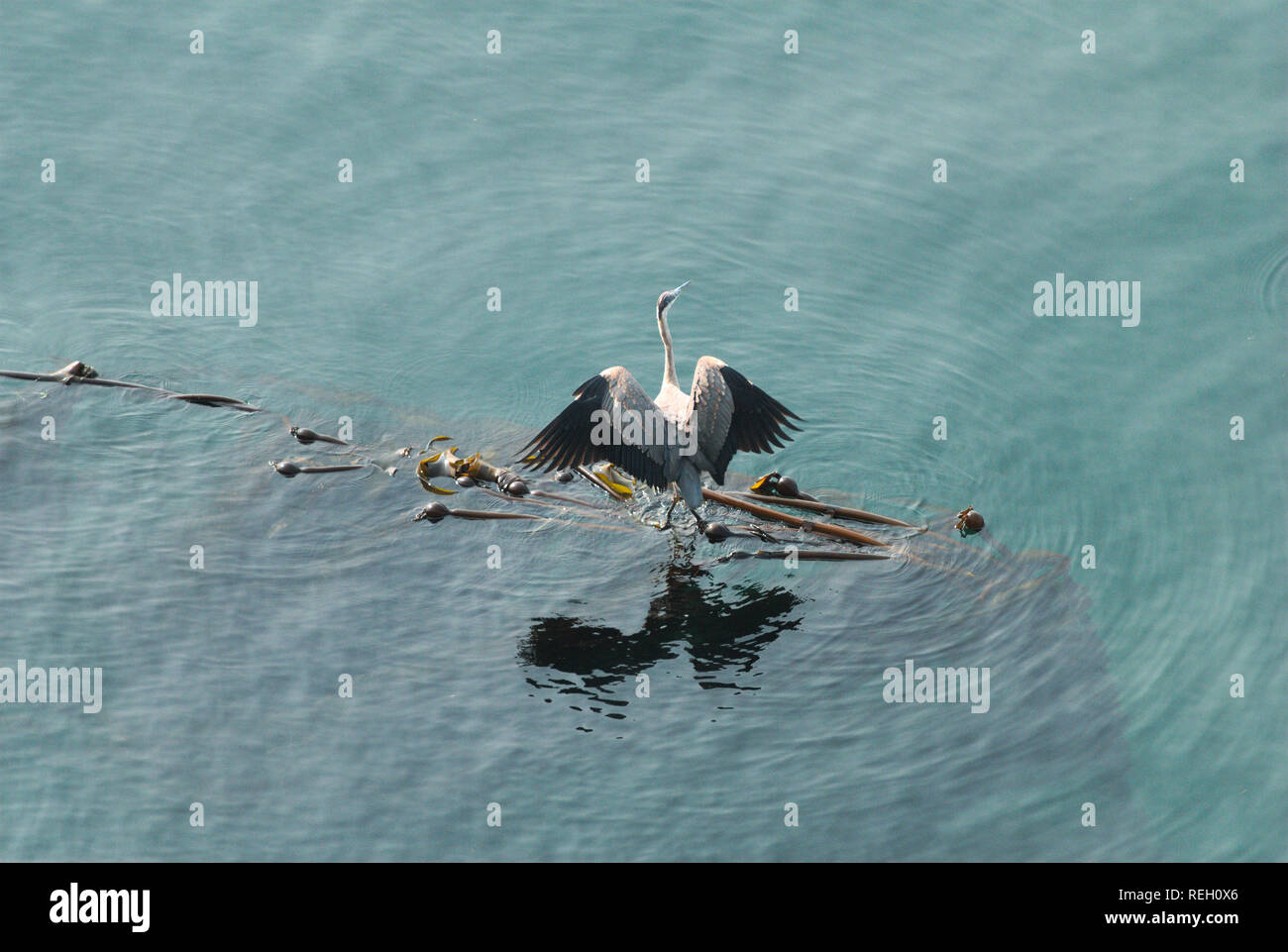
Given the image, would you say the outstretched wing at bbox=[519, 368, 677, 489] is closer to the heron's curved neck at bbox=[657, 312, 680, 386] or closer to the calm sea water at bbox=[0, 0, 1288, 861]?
the heron's curved neck at bbox=[657, 312, 680, 386]

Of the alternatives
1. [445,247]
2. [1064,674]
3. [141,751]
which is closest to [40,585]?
[141,751]

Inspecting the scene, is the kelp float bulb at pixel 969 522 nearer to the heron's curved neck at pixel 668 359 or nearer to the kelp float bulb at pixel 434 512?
the heron's curved neck at pixel 668 359

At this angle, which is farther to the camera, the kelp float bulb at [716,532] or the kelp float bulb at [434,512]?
the kelp float bulb at [434,512]

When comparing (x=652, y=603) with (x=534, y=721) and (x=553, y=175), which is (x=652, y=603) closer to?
(x=534, y=721)

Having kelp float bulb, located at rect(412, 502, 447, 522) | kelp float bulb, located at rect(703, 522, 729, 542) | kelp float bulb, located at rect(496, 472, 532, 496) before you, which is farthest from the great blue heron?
kelp float bulb, located at rect(412, 502, 447, 522)

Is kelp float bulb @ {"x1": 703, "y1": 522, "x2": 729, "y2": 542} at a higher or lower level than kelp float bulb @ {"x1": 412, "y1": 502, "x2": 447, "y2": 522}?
lower

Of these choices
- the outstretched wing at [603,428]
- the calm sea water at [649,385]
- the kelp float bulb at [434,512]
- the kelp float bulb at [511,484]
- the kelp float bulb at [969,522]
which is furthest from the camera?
the kelp float bulb at [511,484]

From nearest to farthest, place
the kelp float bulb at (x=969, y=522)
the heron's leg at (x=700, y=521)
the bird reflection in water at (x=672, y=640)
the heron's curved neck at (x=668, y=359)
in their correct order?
the bird reflection in water at (x=672, y=640)
the kelp float bulb at (x=969, y=522)
the heron's leg at (x=700, y=521)
the heron's curved neck at (x=668, y=359)

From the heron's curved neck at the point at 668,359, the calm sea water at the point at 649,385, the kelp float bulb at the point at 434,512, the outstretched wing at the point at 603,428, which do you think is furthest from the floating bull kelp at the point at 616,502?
the heron's curved neck at the point at 668,359
